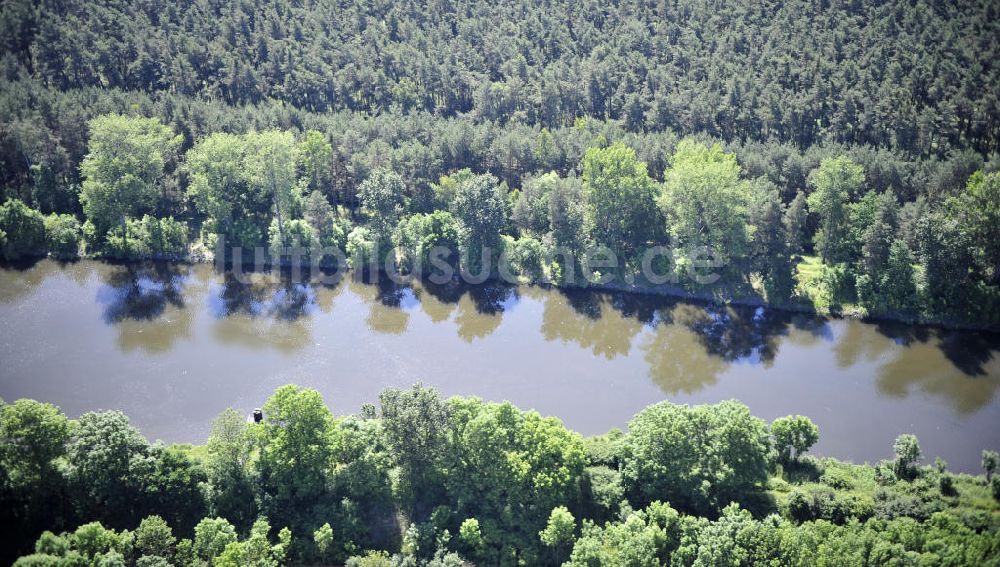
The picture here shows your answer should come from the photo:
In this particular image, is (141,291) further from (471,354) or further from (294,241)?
(471,354)

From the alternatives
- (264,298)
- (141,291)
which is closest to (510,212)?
(264,298)

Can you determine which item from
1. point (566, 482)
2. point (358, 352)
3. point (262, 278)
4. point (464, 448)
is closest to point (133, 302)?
point (262, 278)

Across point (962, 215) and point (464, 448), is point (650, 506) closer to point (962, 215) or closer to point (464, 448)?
point (464, 448)

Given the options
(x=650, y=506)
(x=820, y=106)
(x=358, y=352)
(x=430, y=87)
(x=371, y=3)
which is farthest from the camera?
(x=371, y=3)

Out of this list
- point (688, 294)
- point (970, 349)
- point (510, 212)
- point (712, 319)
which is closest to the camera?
point (970, 349)

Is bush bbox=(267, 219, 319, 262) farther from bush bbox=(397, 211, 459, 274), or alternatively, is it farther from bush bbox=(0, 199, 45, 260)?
bush bbox=(0, 199, 45, 260)
